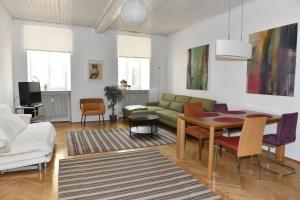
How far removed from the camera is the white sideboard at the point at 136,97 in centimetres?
721

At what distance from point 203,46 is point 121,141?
10.8 feet

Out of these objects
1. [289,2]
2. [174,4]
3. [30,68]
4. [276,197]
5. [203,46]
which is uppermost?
[174,4]

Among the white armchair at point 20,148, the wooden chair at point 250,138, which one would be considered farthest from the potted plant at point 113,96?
the wooden chair at point 250,138

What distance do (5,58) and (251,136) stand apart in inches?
214

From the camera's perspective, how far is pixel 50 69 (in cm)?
649

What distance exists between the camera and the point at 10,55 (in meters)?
5.65

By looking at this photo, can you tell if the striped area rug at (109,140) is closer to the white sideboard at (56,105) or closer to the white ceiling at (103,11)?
the white sideboard at (56,105)

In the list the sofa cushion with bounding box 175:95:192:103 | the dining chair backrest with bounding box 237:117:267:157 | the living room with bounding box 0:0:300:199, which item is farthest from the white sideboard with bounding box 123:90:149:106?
the dining chair backrest with bounding box 237:117:267:157

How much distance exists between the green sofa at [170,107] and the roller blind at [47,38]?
267 centimetres

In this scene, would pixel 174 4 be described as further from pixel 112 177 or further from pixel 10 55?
pixel 10 55

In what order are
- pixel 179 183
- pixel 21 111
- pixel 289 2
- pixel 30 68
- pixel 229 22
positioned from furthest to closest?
1. pixel 30 68
2. pixel 21 111
3. pixel 229 22
4. pixel 289 2
5. pixel 179 183

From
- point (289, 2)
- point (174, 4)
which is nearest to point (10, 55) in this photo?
point (174, 4)

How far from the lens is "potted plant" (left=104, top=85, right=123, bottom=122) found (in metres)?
6.59

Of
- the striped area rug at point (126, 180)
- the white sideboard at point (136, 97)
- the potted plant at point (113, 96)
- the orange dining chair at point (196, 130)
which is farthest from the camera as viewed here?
the white sideboard at point (136, 97)
